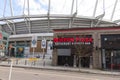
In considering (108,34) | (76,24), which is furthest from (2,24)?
(108,34)

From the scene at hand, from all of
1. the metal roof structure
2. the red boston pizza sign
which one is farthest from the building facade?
the metal roof structure

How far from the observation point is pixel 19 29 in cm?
7475

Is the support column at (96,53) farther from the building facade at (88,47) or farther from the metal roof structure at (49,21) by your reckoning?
the metal roof structure at (49,21)

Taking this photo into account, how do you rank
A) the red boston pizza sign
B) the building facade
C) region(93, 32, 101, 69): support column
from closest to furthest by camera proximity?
the building facade < region(93, 32, 101, 69): support column < the red boston pizza sign

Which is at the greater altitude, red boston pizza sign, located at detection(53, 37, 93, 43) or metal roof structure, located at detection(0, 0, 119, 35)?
metal roof structure, located at detection(0, 0, 119, 35)

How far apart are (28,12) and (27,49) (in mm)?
14089

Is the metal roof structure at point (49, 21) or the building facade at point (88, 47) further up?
the metal roof structure at point (49, 21)

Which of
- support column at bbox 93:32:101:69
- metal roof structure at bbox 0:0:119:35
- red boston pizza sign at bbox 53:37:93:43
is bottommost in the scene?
support column at bbox 93:32:101:69

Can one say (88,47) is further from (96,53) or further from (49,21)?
(49,21)

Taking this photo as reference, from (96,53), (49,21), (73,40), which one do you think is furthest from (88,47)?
(49,21)

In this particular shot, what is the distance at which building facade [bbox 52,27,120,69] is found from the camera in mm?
28312

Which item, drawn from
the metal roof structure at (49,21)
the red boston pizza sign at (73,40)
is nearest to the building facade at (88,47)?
the red boston pizza sign at (73,40)

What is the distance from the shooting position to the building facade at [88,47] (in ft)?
92.9

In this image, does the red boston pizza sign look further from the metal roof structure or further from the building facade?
the metal roof structure
